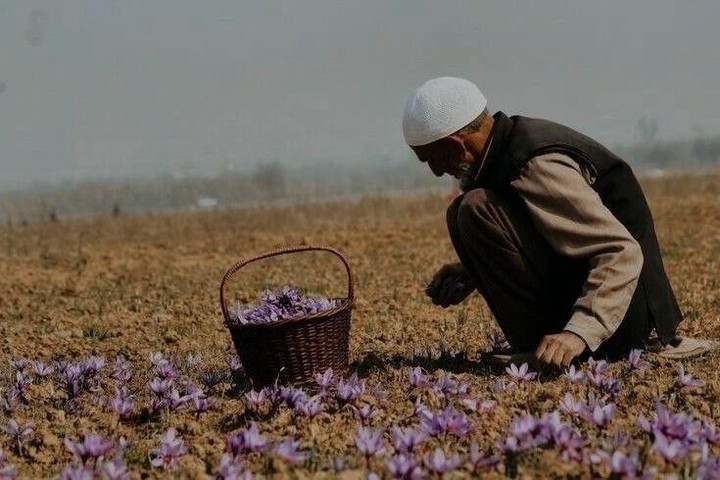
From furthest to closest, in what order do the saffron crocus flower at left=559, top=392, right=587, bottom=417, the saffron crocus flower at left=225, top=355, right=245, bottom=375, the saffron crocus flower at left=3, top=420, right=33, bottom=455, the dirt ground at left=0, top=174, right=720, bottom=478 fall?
the saffron crocus flower at left=225, top=355, right=245, bottom=375, the saffron crocus flower at left=3, top=420, right=33, bottom=455, the dirt ground at left=0, top=174, right=720, bottom=478, the saffron crocus flower at left=559, top=392, right=587, bottom=417

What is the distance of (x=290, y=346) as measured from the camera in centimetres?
429

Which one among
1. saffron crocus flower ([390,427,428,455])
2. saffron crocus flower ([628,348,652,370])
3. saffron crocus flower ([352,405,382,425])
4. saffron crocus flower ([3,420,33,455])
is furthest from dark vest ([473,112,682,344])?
saffron crocus flower ([3,420,33,455])

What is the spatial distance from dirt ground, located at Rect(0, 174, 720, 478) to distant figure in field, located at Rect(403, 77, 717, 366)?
26 cm

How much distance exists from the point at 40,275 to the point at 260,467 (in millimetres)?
9670

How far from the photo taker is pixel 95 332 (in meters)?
7.11

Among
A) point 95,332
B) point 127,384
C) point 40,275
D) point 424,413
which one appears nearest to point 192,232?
point 40,275

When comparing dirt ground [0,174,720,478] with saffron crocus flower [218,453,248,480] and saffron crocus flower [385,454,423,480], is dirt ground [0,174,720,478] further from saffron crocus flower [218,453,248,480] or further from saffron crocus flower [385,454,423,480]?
saffron crocus flower [385,454,423,480]

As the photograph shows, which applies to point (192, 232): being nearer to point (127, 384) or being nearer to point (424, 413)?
point (127, 384)

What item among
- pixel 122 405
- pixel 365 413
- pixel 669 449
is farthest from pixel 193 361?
pixel 669 449

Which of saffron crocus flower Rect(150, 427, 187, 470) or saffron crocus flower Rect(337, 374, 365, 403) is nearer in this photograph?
saffron crocus flower Rect(150, 427, 187, 470)

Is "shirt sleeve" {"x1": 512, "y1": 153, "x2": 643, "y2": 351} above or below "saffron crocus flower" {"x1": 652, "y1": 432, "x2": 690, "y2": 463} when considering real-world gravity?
above

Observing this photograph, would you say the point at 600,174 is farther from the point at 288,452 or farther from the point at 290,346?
the point at 288,452

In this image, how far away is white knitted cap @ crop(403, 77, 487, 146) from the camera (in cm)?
427

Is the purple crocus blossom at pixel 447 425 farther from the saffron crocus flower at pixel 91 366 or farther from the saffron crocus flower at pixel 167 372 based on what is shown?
the saffron crocus flower at pixel 91 366
